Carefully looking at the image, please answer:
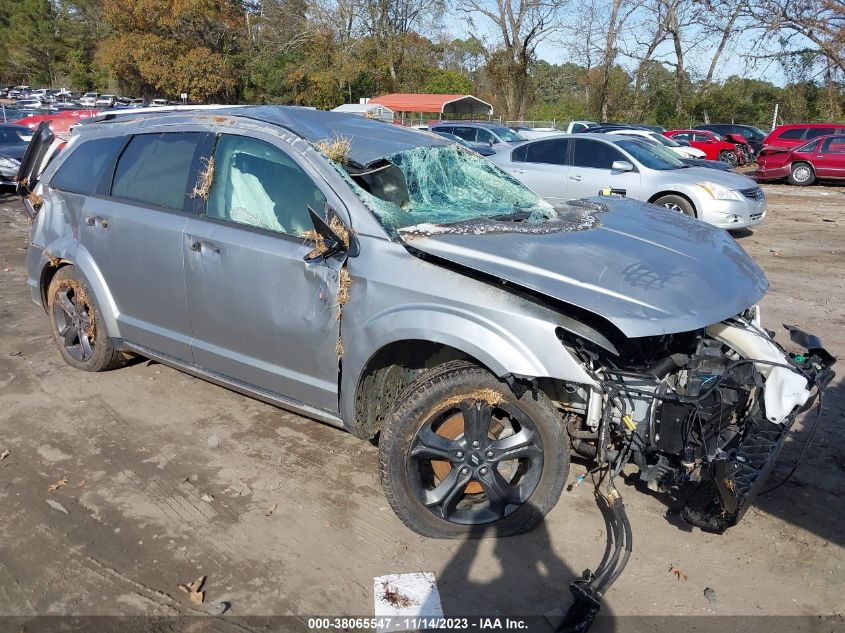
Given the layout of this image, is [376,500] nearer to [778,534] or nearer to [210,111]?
[778,534]

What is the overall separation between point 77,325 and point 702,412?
13.5 ft

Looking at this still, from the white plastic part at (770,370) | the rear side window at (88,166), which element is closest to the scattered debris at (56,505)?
the rear side window at (88,166)

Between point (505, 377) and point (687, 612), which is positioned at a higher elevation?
point (505, 377)

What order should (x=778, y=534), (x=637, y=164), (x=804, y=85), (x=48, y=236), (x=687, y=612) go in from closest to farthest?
1. (x=687, y=612)
2. (x=778, y=534)
3. (x=48, y=236)
4. (x=637, y=164)
5. (x=804, y=85)

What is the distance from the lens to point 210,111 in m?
4.25

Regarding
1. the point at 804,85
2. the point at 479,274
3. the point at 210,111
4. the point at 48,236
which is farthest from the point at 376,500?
the point at 804,85

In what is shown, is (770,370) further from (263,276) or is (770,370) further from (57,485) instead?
(57,485)

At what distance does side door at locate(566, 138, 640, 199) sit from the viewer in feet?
35.0

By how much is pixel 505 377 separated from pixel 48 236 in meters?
3.72

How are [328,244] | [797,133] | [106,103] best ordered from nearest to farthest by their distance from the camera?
1. [328,244]
2. [797,133]
3. [106,103]

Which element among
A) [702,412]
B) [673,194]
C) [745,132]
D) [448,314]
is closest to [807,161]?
[745,132]

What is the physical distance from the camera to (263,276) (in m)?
3.59

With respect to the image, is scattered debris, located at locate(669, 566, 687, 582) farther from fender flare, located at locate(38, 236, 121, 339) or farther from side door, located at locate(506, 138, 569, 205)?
side door, located at locate(506, 138, 569, 205)

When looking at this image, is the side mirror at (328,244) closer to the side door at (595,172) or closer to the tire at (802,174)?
the side door at (595,172)
